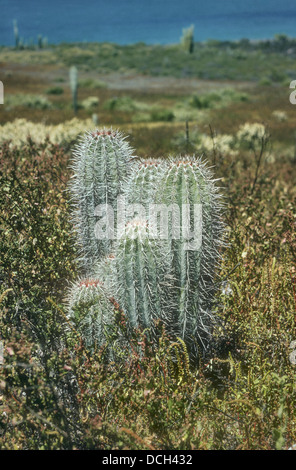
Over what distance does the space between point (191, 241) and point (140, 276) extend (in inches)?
18.6

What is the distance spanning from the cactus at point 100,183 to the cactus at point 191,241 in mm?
811

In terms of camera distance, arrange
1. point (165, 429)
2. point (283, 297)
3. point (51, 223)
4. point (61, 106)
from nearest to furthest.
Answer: point (165, 429), point (283, 297), point (51, 223), point (61, 106)

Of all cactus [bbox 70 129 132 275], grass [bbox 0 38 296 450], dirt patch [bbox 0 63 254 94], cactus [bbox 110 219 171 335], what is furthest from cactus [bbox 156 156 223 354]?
dirt patch [bbox 0 63 254 94]

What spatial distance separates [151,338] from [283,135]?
15602 millimetres

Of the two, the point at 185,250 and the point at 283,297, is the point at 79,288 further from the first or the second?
the point at 283,297

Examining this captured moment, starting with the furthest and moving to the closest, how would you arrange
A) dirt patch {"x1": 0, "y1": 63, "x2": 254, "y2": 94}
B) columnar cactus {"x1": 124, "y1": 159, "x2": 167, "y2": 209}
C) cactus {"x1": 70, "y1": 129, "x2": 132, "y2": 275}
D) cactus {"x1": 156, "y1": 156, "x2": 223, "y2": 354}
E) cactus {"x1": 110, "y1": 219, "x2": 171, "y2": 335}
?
dirt patch {"x1": 0, "y1": 63, "x2": 254, "y2": 94}, cactus {"x1": 70, "y1": 129, "x2": 132, "y2": 275}, columnar cactus {"x1": 124, "y1": 159, "x2": 167, "y2": 209}, cactus {"x1": 156, "y1": 156, "x2": 223, "y2": 354}, cactus {"x1": 110, "y1": 219, "x2": 171, "y2": 335}

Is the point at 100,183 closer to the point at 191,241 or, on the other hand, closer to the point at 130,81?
the point at 191,241

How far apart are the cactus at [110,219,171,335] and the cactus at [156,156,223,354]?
0.44 ft

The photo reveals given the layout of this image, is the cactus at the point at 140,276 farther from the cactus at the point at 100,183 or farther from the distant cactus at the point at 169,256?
the cactus at the point at 100,183

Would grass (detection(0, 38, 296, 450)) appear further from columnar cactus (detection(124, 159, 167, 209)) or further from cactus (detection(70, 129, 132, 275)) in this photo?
columnar cactus (detection(124, 159, 167, 209))

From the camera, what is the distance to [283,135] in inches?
674

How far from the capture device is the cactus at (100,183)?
402cm

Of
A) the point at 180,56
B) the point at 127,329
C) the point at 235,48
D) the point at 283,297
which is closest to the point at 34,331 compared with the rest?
the point at 127,329

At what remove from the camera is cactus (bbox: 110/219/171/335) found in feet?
9.96
